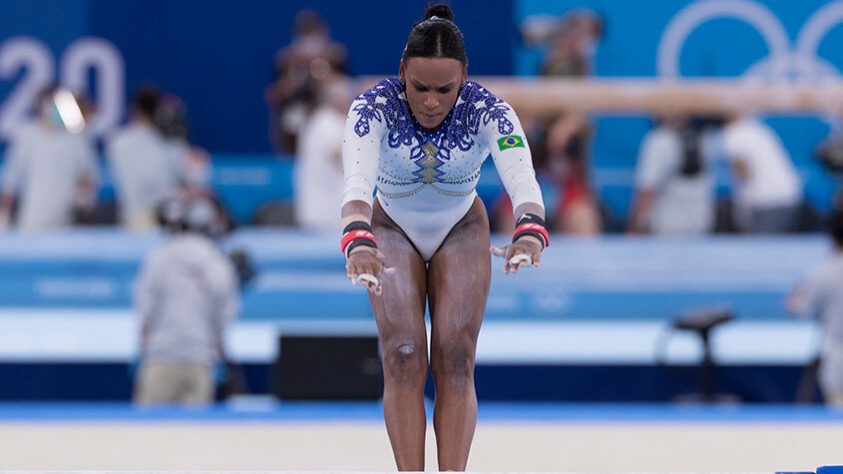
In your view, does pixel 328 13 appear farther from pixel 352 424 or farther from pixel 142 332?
pixel 352 424

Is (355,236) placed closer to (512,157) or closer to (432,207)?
(432,207)

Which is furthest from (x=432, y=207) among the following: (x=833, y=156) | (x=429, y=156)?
(x=833, y=156)

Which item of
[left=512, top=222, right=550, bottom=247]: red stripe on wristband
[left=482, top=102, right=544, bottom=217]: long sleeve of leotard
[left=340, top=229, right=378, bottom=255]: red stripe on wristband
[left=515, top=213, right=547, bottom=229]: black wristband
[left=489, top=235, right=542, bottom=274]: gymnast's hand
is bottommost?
[left=489, top=235, right=542, bottom=274]: gymnast's hand

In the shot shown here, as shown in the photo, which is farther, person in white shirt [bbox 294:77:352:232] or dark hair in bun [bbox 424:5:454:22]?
person in white shirt [bbox 294:77:352:232]

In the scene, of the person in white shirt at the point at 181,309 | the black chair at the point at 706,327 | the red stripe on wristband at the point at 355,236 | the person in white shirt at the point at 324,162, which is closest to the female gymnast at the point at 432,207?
the red stripe on wristband at the point at 355,236

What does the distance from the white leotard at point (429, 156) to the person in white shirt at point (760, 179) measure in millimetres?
6262

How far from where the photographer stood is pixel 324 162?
8359 mm

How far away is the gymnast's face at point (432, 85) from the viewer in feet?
10.8

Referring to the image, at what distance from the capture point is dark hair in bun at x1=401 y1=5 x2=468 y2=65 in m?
3.29

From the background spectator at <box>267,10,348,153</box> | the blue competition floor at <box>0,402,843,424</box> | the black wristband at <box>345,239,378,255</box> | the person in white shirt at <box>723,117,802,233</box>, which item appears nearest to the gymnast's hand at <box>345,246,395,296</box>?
the black wristband at <box>345,239,378,255</box>

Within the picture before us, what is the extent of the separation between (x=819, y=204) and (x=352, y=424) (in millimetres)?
7602

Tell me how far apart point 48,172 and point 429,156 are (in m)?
6.87

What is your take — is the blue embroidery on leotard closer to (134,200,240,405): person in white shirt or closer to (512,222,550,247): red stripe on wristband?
(512,222,550,247): red stripe on wristband

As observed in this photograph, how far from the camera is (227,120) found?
12.9 meters
